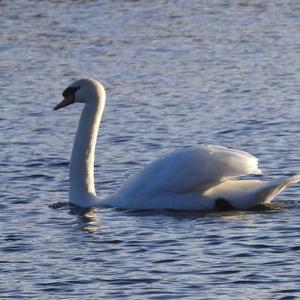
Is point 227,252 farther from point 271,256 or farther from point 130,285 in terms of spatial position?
point 130,285

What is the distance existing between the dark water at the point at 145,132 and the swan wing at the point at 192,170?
10.7 inches

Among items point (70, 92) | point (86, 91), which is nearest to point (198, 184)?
point (86, 91)

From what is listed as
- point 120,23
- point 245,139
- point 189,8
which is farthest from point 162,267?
point 189,8

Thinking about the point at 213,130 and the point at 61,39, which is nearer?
the point at 213,130

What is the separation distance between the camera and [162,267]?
33.6 ft

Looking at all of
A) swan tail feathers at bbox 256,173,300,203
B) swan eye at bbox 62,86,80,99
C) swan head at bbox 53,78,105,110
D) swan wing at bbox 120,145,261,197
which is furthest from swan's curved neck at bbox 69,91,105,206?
swan tail feathers at bbox 256,173,300,203

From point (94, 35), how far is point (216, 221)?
39.3ft

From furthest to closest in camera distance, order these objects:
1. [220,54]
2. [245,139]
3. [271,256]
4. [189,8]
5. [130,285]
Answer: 1. [189,8]
2. [220,54]
3. [245,139]
4. [271,256]
5. [130,285]

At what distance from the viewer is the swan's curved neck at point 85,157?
42.6 feet

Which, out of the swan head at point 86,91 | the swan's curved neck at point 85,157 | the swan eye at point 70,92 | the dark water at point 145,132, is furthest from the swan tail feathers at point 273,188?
the swan eye at point 70,92

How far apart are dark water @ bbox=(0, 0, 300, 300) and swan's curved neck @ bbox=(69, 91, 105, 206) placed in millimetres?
260

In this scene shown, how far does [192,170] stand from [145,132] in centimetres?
366

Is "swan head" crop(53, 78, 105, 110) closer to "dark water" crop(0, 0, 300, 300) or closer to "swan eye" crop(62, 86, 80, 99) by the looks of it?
"swan eye" crop(62, 86, 80, 99)

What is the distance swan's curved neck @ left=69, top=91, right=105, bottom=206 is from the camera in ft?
42.6
